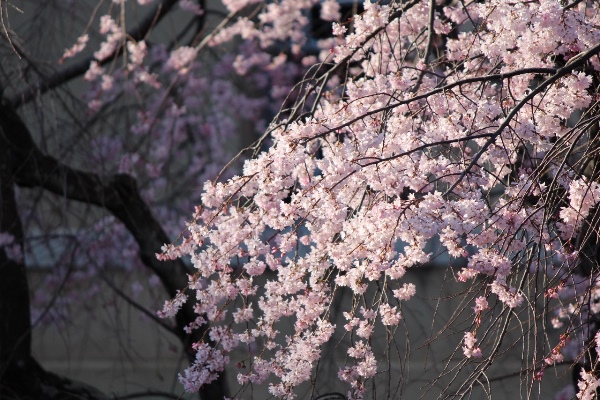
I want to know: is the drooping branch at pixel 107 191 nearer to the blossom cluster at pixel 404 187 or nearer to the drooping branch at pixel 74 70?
the drooping branch at pixel 74 70

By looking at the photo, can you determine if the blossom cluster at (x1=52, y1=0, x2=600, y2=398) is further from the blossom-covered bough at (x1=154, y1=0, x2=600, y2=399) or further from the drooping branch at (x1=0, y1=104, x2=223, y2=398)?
the drooping branch at (x1=0, y1=104, x2=223, y2=398)

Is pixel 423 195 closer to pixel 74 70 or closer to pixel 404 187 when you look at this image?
pixel 404 187

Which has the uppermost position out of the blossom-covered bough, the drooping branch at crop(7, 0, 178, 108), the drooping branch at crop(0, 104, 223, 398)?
the drooping branch at crop(7, 0, 178, 108)

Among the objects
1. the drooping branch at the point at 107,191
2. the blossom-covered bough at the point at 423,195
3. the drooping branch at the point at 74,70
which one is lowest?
the blossom-covered bough at the point at 423,195

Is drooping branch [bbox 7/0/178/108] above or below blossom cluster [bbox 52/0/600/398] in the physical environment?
above

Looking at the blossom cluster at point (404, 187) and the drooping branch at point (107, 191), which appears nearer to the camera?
the blossom cluster at point (404, 187)

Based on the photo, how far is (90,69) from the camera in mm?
5531

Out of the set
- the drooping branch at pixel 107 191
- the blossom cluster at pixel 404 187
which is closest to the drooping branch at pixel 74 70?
the drooping branch at pixel 107 191

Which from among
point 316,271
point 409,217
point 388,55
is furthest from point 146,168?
point 409,217

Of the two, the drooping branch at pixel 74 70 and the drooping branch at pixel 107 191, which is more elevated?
the drooping branch at pixel 74 70

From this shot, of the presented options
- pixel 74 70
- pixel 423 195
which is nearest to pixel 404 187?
pixel 423 195

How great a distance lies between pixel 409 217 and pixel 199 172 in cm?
383

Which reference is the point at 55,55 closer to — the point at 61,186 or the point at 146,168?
the point at 146,168

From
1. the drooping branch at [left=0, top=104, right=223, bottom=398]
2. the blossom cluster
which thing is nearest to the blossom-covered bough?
the blossom cluster
